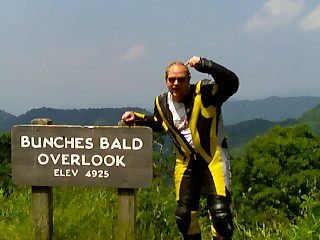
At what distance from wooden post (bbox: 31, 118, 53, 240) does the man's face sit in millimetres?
1458

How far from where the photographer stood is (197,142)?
418 cm

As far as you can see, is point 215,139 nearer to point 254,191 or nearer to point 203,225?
point 203,225

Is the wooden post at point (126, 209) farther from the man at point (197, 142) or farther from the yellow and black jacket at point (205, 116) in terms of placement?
the yellow and black jacket at point (205, 116)

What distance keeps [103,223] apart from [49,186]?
24.0 inches

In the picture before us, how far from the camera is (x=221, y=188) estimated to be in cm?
417

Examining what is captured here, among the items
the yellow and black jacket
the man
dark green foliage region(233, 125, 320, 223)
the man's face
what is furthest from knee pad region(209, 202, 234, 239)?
dark green foliage region(233, 125, 320, 223)

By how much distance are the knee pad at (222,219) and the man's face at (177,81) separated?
0.88m

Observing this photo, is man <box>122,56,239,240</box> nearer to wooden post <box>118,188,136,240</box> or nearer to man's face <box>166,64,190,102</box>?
man's face <box>166,64,190,102</box>

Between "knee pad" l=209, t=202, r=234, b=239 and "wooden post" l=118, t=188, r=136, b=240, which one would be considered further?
"wooden post" l=118, t=188, r=136, b=240

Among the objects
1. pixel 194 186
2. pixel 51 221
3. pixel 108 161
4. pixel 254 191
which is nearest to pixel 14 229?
pixel 51 221

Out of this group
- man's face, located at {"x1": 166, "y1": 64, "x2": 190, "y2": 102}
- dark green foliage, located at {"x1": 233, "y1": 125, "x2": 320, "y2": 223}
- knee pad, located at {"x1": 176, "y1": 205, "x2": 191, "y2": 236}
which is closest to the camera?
man's face, located at {"x1": 166, "y1": 64, "x2": 190, "y2": 102}

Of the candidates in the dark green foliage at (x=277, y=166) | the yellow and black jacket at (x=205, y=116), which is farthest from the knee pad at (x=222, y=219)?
the dark green foliage at (x=277, y=166)

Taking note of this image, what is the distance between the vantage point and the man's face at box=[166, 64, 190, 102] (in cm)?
405

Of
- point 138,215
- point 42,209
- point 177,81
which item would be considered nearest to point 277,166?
point 138,215
